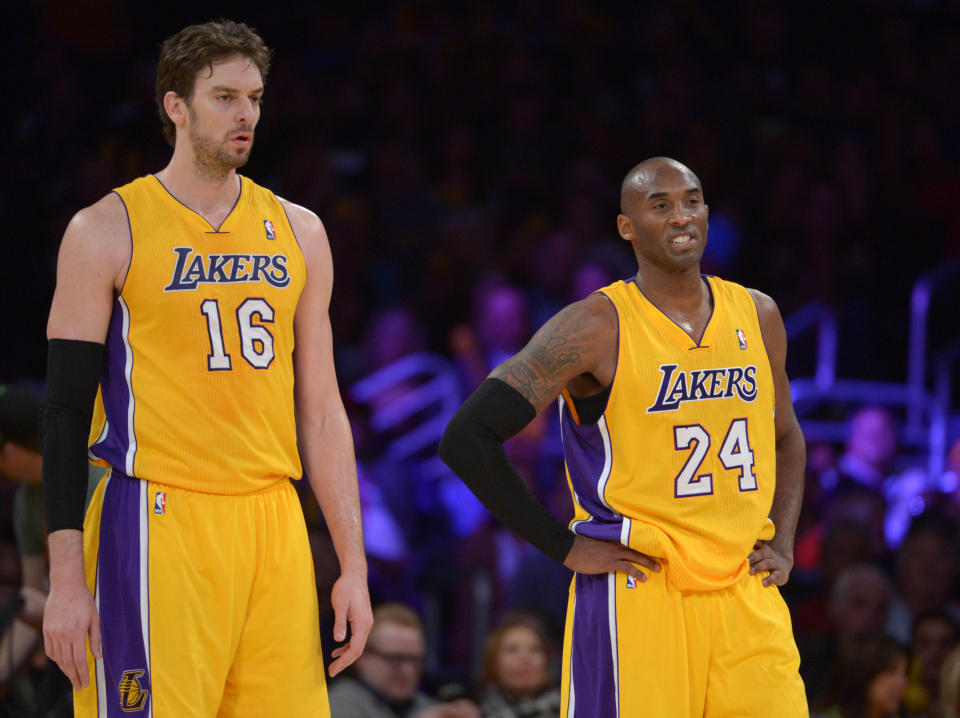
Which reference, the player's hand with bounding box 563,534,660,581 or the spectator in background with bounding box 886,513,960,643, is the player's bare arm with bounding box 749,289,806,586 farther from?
the spectator in background with bounding box 886,513,960,643

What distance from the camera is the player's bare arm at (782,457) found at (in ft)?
12.9

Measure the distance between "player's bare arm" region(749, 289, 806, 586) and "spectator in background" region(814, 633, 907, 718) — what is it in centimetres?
193

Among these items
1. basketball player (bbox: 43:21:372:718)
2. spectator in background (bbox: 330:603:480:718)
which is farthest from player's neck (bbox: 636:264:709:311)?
spectator in background (bbox: 330:603:480:718)

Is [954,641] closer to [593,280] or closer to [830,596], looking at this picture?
[830,596]

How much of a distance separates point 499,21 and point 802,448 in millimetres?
6924

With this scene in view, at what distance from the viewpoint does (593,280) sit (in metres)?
8.22

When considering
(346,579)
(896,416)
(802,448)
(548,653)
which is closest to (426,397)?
(548,653)

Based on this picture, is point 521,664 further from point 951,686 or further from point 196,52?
point 196,52

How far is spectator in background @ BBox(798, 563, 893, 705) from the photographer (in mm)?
6223

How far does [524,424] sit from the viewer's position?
12.5 ft

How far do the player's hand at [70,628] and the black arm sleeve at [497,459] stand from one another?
114cm

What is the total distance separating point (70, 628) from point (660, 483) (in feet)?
5.28

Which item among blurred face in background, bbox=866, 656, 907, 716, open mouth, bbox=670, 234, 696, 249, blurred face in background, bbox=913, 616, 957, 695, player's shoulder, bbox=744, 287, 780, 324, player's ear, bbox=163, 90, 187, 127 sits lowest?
blurred face in background, bbox=866, 656, 907, 716

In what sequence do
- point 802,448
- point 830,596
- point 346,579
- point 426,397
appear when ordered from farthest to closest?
point 426,397
point 830,596
point 802,448
point 346,579
